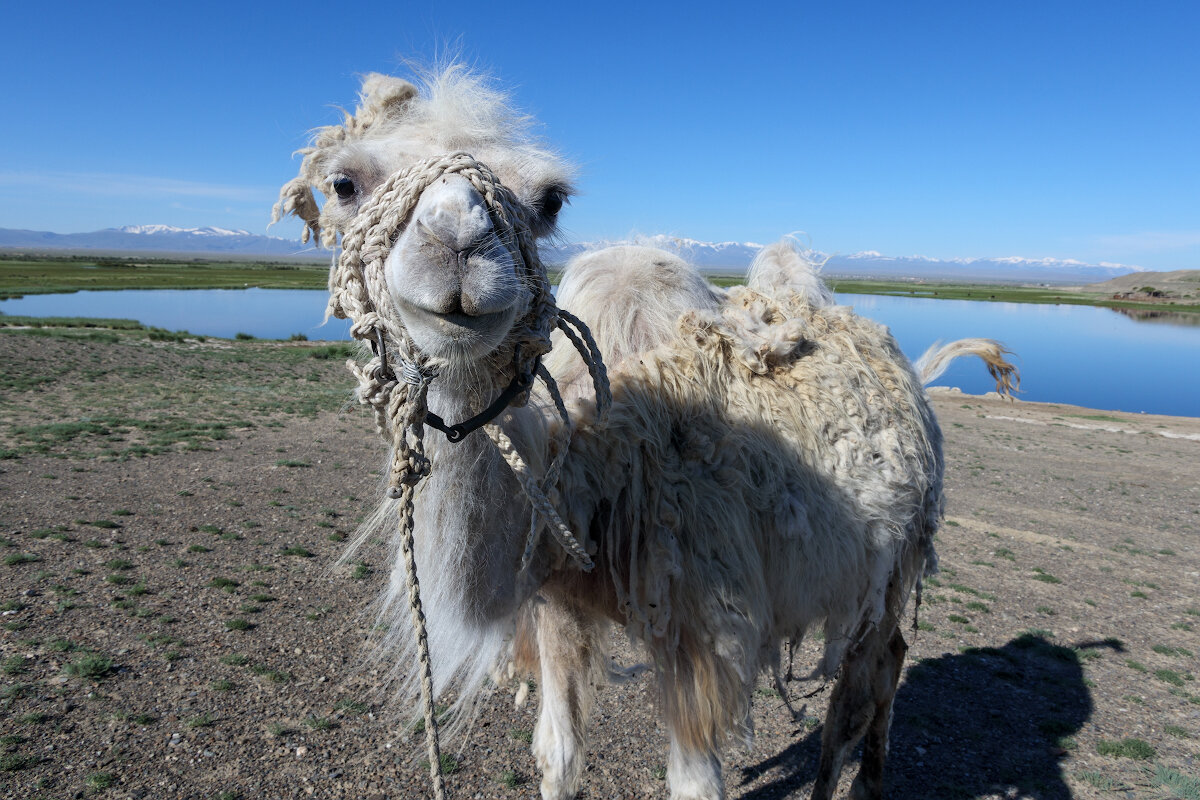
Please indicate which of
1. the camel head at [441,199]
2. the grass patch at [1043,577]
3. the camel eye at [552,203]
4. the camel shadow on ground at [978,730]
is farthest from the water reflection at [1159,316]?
the camel head at [441,199]

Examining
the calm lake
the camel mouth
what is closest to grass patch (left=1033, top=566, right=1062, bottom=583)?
the camel mouth

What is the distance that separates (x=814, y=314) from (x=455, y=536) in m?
2.17

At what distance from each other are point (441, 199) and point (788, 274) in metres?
2.50

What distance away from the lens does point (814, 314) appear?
3.33m

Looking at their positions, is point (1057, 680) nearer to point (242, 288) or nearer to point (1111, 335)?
point (1111, 335)

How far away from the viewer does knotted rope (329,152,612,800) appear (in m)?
1.60

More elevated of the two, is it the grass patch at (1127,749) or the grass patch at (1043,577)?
the grass patch at (1127,749)

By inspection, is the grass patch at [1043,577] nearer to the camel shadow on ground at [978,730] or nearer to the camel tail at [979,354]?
the camel shadow on ground at [978,730]

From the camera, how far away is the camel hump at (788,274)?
3.49 metres

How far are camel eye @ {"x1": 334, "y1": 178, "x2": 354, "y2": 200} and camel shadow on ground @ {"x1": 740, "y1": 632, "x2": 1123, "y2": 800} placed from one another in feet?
11.2

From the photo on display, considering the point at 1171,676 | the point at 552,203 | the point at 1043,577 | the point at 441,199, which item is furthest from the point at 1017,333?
the point at 441,199

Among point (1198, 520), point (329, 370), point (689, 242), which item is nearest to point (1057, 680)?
point (689, 242)

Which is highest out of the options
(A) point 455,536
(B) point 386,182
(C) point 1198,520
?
(B) point 386,182

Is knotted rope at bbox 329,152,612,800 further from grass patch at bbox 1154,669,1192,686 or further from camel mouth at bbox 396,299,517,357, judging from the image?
grass patch at bbox 1154,669,1192,686
